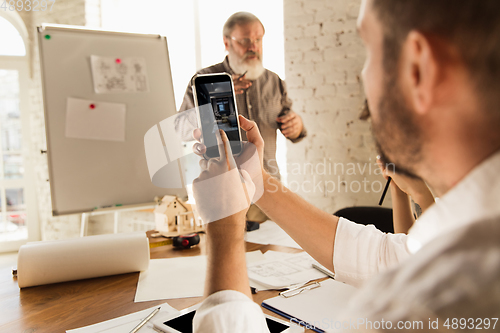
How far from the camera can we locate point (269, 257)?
3.19ft

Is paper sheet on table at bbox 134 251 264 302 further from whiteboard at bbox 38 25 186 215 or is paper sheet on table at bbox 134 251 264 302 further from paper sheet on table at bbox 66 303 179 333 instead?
whiteboard at bbox 38 25 186 215

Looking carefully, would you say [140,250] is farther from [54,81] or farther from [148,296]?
[54,81]

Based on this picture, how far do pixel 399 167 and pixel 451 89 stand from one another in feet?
0.40

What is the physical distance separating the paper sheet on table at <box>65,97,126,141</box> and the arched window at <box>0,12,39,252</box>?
1593 millimetres

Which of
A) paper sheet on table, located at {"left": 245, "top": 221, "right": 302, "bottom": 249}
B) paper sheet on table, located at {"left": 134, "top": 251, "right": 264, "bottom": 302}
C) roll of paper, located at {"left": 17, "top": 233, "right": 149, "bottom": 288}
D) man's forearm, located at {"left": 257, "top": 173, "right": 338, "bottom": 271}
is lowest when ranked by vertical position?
paper sheet on table, located at {"left": 245, "top": 221, "right": 302, "bottom": 249}

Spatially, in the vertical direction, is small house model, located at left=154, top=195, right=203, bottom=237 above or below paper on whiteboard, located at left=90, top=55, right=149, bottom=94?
below

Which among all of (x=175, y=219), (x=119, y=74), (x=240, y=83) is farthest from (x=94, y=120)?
(x=175, y=219)

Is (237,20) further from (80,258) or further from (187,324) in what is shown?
(187,324)

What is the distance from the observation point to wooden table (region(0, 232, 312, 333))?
63 cm

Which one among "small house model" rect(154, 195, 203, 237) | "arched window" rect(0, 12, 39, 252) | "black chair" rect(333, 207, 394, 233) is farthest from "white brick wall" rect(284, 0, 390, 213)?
"arched window" rect(0, 12, 39, 252)

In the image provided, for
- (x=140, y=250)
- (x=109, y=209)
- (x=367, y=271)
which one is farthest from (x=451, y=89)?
(x=109, y=209)

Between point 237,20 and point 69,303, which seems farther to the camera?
point 237,20

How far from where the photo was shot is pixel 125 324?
2.02 feet

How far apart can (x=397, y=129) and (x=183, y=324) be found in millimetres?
472
